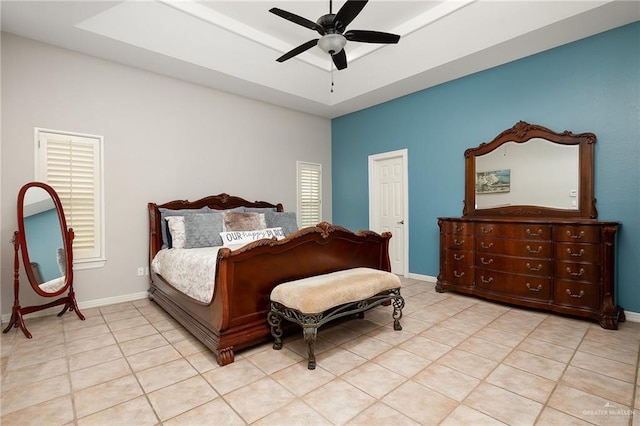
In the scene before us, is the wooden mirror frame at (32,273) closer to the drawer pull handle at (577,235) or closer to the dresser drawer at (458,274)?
the dresser drawer at (458,274)

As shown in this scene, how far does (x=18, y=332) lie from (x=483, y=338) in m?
4.34

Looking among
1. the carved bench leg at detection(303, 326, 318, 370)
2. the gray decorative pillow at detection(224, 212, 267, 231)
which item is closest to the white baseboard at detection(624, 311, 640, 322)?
the carved bench leg at detection(303, 326, 318, 370)

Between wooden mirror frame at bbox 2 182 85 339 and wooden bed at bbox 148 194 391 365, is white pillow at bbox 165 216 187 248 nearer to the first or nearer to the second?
wooden bed at bbox 148 194 391 365

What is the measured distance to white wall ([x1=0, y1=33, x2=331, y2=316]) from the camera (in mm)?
3271

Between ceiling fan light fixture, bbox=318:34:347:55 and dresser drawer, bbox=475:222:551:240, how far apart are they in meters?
2.67

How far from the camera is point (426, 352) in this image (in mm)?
2518

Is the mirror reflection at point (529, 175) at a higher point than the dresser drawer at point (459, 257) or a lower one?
higher

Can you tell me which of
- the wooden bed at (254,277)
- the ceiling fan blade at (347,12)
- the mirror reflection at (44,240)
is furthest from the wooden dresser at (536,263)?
the mirror reflection at (44,240)

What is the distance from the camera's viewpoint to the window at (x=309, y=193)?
5.90 metres

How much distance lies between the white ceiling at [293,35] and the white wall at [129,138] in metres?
0.23

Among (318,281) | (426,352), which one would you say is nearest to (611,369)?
(426,352)

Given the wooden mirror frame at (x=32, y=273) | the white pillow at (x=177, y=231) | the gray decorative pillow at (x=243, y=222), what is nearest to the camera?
the wooden mirror frame at (x=32, y=273)

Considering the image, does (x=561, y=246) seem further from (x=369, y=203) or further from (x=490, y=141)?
(x=369, y=203)

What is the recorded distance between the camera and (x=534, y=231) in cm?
341
